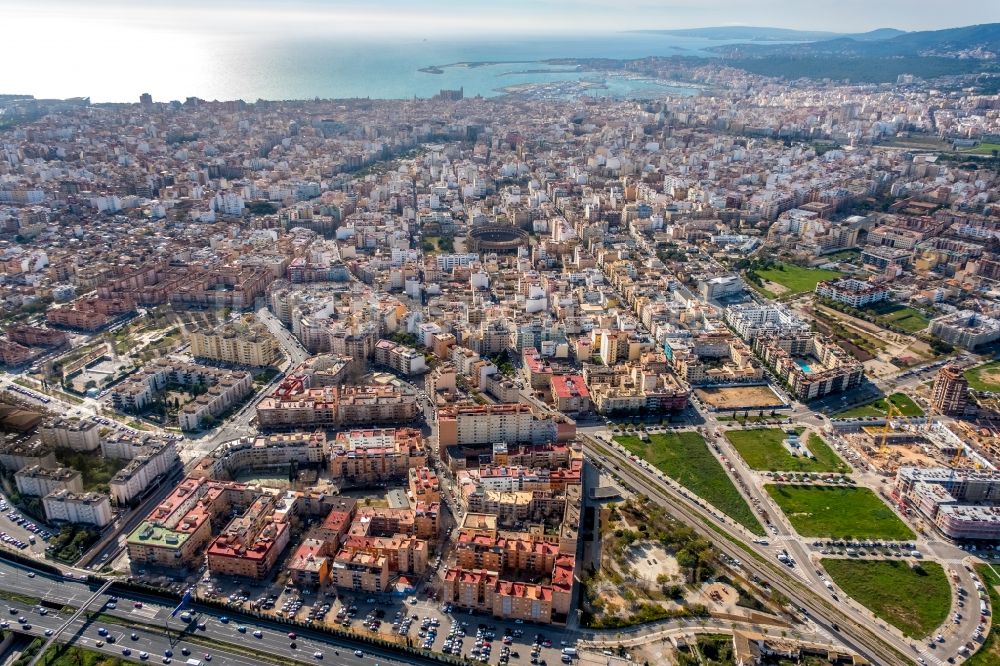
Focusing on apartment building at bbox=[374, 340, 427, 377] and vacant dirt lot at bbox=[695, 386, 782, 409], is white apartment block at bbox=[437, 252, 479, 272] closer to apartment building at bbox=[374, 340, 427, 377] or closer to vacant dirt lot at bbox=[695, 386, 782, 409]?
apartment building at bbox=[374, 340, 427, 377]

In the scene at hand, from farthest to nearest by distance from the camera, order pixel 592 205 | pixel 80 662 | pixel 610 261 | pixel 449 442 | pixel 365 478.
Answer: pixel 592 205 → pixel 610 261 → pixel 449 442 → pixel 365 478 → pixel 80 662

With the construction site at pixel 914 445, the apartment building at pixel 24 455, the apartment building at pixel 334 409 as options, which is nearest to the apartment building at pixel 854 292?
the construction site at pixel 914 445

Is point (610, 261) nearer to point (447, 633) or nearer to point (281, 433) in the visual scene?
point (281, 433)

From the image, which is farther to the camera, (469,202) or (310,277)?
(469,202)

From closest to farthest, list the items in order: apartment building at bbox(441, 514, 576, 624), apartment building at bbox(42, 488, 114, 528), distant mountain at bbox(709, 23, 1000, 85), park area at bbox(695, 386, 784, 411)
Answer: apartment building at bbox(441, 514, 576, 624) < apartment building at bbox(42, 488, 114, 528) < park area at bbox(695, 386, 784, 411) < distant mountain at bbox(709, 23, 1000, 85)

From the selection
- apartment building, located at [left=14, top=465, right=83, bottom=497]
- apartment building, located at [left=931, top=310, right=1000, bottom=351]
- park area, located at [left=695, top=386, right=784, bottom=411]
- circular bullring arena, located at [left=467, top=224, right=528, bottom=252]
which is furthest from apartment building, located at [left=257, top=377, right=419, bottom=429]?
apartment building, located at [left=931, top=310, right=1000, bottom=351]

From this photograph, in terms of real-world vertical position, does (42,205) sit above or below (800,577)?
above

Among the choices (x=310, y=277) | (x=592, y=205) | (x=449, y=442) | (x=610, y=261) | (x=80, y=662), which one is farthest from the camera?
(x=592, y=205)

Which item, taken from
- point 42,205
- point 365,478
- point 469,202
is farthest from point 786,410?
point 42,205
